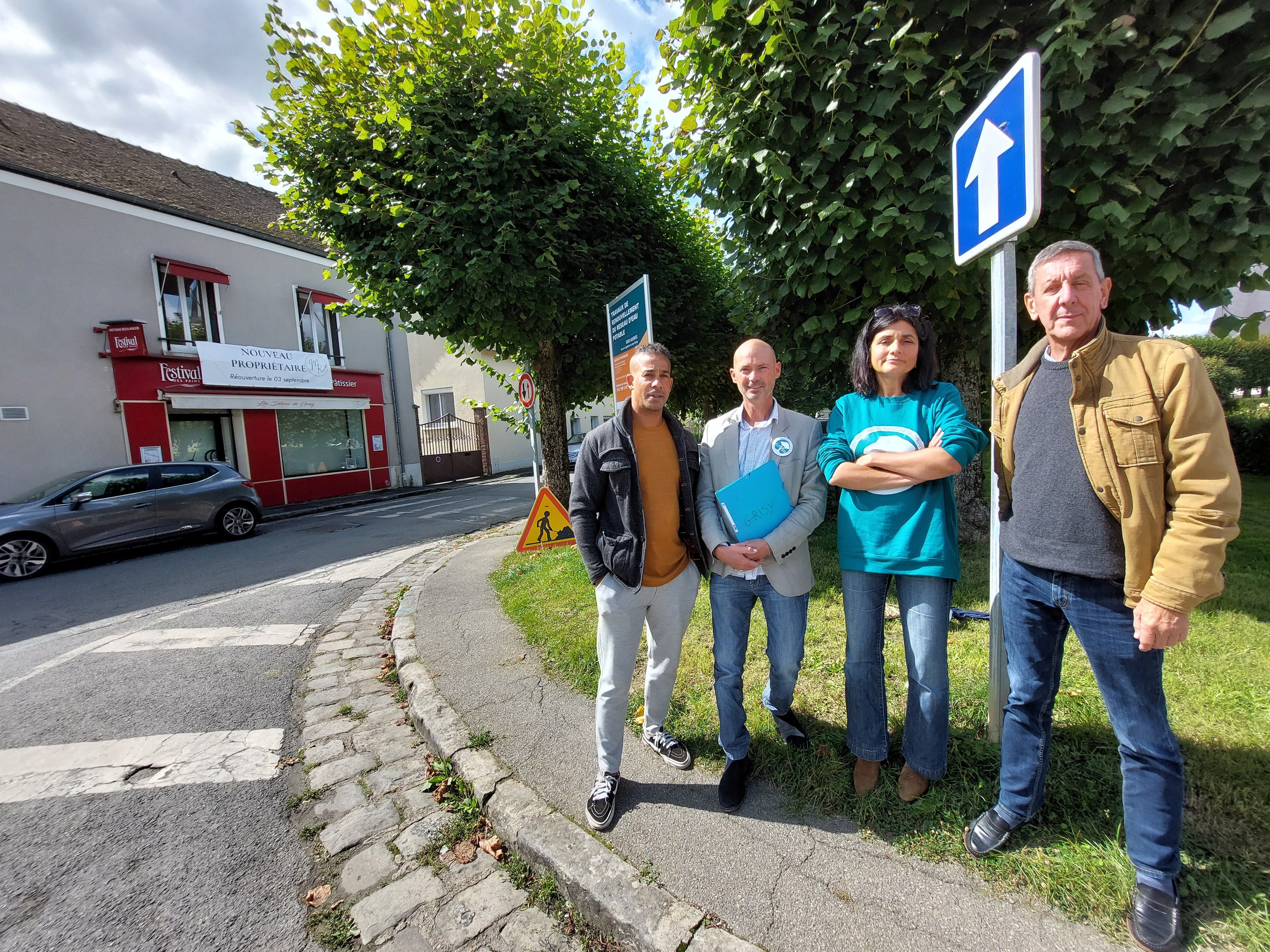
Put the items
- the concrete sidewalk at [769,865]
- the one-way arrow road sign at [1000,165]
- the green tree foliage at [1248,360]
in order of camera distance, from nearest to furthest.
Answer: the concrete sidewalk at [769,865], the one-way arrow road sign at [1000,165], the green tree foliage at [1248,360]

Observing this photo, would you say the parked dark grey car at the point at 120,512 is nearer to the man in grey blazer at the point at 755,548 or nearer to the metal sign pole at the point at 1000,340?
the man in grey blazer at the point at 755,548

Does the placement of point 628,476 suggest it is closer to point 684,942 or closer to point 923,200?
point 684,942

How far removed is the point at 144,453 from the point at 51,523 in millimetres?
5371

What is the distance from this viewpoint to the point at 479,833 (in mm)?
2533

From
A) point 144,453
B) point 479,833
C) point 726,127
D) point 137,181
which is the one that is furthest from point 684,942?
point 137,181

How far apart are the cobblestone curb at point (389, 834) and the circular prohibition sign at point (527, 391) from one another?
4.08m

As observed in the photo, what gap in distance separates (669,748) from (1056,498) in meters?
2.00

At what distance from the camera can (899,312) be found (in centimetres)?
225

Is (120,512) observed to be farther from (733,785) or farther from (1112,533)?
(1112,533)

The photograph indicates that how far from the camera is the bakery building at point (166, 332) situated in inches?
445

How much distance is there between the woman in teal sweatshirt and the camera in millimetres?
2178

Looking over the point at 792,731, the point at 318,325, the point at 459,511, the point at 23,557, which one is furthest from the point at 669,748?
the point at 318,325

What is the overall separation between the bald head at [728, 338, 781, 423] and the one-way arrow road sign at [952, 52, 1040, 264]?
88 centimetres

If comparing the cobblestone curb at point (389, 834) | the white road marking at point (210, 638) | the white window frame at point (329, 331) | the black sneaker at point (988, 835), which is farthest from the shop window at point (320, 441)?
the black sneaker at point (988, 835)
